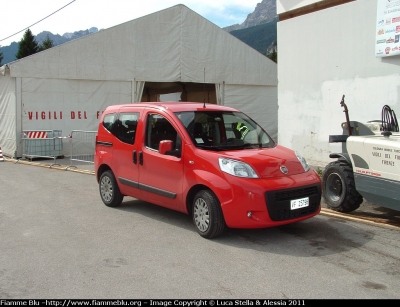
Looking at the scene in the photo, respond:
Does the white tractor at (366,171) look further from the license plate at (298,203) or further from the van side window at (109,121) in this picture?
the van side window at (109,121)

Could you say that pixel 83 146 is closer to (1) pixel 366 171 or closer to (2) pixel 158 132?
(2) pixel 158 132

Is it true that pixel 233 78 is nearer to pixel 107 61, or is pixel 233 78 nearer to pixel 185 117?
pixel 107 61

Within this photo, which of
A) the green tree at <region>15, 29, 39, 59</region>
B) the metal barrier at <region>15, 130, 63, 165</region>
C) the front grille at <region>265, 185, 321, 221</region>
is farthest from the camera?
the green tree at <region>15, 29, 39, 59</region>

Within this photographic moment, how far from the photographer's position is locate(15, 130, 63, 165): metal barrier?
15.8 m

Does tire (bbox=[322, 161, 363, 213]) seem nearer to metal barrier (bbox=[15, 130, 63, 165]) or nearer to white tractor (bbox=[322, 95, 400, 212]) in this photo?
white tractor (bbox=[322, 95, 400, 212])

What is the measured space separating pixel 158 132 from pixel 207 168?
132cm

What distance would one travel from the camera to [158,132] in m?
6.78

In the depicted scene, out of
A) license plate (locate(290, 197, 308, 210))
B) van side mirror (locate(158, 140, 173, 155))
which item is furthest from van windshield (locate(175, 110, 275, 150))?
license plate (locate(290, 197, 308, 210))

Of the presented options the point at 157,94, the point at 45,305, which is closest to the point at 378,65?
the point at 45,305

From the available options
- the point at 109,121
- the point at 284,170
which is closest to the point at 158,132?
the point at 109,121

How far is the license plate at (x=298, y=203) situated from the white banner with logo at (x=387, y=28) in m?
5.46

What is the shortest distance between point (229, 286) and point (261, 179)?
1687mm

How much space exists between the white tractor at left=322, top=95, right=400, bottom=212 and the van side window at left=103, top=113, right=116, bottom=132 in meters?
3.87

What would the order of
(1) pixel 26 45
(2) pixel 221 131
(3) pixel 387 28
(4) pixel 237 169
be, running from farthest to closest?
(1) pixel 26 45 → (3) pixel 387 28 → (2) pixel 221 131 → (4) pixel 237 169
